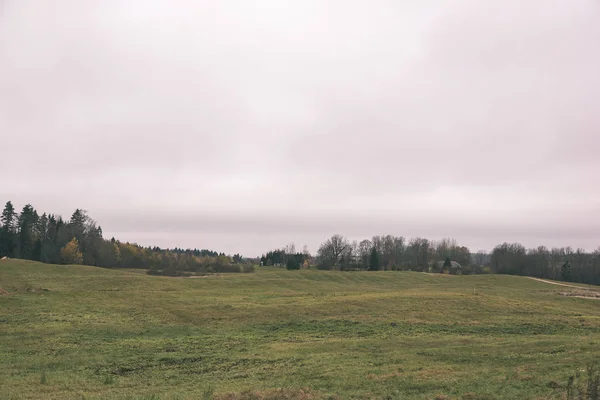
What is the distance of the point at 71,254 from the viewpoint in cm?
10206

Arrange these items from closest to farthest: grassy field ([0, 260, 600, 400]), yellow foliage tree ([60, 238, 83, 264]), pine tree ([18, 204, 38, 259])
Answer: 1. grassy field ([0, 260, 600, 400])
2. yellow foliage tree ([60, 238, 83, 264])
3. pine tree ([18, 204, 38, 259])

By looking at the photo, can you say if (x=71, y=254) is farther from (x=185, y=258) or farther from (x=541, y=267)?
(x=541, y=267)

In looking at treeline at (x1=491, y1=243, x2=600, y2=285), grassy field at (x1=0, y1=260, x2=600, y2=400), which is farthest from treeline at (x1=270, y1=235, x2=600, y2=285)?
grassy field at (x1=0, y1=260, x2=600, y2=400)

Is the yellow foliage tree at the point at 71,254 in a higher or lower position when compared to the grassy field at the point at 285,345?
higher

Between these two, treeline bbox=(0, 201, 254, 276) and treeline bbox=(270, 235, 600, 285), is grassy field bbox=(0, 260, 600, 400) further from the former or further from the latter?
treeline bbox=(270, 235, 600, 285)

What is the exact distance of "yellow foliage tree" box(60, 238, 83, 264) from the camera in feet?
335

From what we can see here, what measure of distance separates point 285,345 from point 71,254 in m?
92.2

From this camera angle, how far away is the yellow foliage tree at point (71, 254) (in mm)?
102062

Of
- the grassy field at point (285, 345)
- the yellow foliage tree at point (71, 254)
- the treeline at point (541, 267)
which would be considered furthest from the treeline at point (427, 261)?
the grassy field at point (285, 345)

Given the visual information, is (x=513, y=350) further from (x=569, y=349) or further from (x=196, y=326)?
(x=196, y=326)

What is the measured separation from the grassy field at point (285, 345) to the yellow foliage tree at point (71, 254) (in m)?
56.8

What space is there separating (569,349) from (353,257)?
12963 cm

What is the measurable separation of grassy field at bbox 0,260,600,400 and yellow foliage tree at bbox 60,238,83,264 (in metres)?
56.8

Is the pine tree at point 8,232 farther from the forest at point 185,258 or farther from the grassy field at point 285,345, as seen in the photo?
the grassy field at point 285,345
